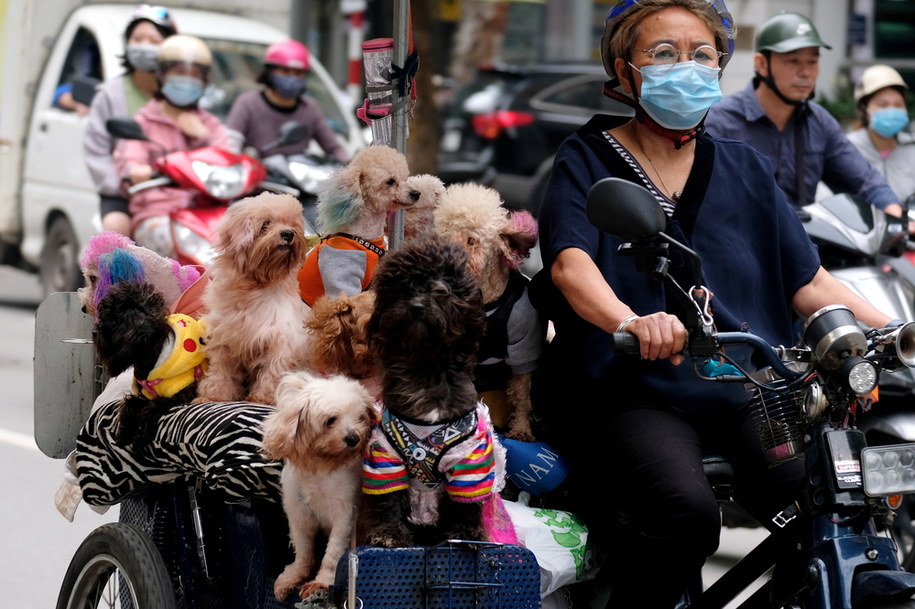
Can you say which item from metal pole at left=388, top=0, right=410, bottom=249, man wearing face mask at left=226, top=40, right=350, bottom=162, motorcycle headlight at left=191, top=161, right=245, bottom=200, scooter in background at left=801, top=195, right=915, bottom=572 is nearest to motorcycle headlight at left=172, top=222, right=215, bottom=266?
motorcycle headlight at left=191, top=161, right=245, bottom=200

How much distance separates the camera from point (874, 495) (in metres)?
2.73

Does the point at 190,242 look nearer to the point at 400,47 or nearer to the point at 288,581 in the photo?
the point at 400,47

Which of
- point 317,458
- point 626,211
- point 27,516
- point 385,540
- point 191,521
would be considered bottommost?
point 27,516

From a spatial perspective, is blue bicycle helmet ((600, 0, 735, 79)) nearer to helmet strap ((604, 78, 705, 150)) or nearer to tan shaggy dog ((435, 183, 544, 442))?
helmet strap ((604, 78, 705, 150))

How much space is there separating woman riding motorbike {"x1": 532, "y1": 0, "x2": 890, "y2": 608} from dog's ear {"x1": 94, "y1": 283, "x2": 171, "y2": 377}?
904 millimetres

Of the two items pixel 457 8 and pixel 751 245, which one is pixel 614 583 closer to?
pixel 751 245

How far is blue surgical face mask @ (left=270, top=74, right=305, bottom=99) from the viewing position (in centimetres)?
952

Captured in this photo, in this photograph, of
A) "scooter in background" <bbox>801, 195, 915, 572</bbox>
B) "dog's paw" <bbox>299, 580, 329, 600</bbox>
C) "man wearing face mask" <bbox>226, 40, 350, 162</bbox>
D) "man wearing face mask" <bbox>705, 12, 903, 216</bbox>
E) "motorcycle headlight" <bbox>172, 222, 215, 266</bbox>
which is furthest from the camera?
"man wearing face mask" <bbox>226, 40, 350, 162</bbox>

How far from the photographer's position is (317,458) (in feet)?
9.54

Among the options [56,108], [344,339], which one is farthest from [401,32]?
[56,108]

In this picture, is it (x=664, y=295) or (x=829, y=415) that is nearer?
(x=829, y=415)

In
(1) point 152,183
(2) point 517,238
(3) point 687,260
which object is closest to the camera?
(3) point 687,260

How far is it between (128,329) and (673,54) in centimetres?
140

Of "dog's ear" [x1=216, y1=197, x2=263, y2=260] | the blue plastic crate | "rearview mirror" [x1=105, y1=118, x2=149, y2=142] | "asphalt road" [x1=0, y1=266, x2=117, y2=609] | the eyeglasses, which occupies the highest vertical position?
the eyeglasses
